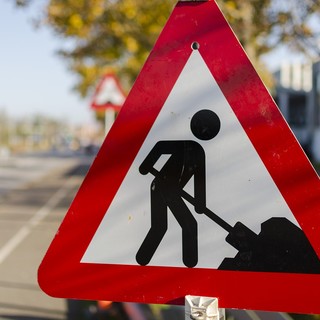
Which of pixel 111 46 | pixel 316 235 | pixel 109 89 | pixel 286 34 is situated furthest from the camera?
pixel 111 46

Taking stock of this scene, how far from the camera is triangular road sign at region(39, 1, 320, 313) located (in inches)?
66.8

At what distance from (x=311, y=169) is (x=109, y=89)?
714 cm

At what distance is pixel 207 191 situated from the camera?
1.74m

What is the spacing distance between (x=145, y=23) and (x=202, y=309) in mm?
16114

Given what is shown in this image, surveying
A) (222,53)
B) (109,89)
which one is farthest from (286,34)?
(222,53)

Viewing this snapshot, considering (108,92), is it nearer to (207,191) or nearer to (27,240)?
(27,240)

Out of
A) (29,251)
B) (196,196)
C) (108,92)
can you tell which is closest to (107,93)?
(108,92)

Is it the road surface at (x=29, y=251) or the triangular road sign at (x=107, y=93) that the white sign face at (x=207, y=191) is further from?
the triangular road sign at (x=107, y=93)

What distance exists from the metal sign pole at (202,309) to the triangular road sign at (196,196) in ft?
0.11

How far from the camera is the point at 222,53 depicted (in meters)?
Result: 1.73

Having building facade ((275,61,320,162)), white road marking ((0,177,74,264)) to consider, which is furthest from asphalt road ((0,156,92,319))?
building facade ((275,61,320,162))

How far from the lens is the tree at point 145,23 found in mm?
12469

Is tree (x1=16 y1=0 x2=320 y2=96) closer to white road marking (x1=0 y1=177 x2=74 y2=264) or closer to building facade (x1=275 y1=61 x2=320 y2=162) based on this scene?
white road marking (x1=0 y1=177 x2=74 y2=264)

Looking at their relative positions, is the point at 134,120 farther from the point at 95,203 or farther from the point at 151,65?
the point at 95,203
